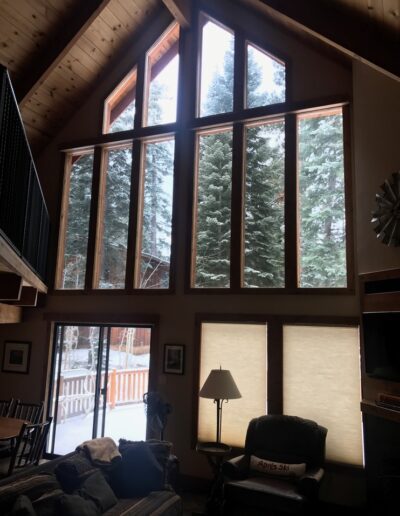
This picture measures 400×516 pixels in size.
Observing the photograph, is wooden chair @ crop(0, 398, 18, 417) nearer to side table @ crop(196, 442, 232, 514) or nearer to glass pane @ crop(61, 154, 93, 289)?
glass pane @ crop(61, 154, 93, 289)

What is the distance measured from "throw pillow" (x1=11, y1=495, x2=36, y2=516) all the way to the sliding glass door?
3.15 meters

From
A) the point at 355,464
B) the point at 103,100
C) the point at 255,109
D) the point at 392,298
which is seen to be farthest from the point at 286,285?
the point at 103,100

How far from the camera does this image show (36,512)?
2885 millimetres

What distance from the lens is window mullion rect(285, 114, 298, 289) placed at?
5.30 metres

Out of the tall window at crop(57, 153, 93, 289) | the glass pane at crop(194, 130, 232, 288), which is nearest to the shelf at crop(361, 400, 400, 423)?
the glass pane at crop(194, 130, 232, 288)

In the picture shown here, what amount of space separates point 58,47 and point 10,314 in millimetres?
3950

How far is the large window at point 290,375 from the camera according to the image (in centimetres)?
475

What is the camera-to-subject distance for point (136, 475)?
382cm

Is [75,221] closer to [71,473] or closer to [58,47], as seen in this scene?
[58,47]

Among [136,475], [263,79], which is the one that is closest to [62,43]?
[263,79]

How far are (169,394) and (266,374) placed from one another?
1.38 meters

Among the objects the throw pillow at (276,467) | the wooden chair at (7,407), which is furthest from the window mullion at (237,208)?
the wooden chair at (7,407)

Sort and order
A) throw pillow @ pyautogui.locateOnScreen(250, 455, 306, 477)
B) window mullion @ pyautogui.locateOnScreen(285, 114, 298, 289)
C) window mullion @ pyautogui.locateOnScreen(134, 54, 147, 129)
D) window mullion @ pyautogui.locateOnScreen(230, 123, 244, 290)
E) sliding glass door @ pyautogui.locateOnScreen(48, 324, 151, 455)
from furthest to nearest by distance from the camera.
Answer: window mullion @ pyautogui.locateOnScreen(134, 54, 147, 129) → sliding glass door @ pyautogui.locateOnScreen(48, 324, 151, 455) → window mullion @ pyautogui.locateOnScreen(230, 123, 244, 290) → window mullion @ pyautogui.locateOnScreen(285, 114, 298, 289) → throw pillow @ pyautogui.locateOnScreen(250, 455, 306, 477)

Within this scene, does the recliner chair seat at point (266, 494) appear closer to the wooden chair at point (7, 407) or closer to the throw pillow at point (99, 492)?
the throw pillow at point (99, 492)
